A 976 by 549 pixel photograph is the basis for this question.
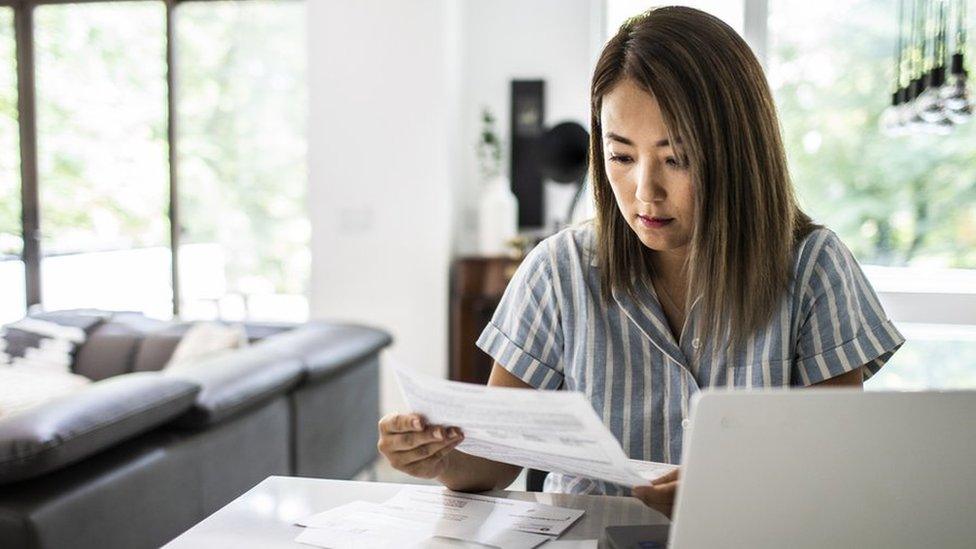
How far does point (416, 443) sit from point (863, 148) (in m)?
3.62

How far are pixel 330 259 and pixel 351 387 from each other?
1.42m

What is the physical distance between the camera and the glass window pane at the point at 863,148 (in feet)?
13.4

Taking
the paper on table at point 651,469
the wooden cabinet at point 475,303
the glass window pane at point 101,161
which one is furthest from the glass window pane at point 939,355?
the glass window pane at point 101,161

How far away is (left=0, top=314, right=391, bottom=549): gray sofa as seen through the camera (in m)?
1.58

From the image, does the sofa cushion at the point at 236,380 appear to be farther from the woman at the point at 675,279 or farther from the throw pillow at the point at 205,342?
the woman at the point at 675,279

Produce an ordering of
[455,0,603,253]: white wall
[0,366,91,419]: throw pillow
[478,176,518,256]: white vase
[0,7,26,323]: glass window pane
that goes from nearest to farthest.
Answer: [0,366,91,419]: throw pillow
[478,176,518,256]: white vase
[455,0,603,253]: white wall
[0,7,26,323]: glass window pane

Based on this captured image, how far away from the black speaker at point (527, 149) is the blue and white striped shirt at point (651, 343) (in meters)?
3.10

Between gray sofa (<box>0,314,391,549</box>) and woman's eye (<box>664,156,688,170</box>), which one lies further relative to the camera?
gray sofa (<box>0,314,391,549</box>)

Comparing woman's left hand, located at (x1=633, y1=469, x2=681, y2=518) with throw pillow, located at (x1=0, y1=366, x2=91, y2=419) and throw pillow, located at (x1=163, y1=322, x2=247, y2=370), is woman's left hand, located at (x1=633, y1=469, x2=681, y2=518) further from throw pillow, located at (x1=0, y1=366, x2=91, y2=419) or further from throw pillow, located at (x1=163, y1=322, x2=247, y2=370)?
throw pillow, located at (x1=163, y1=322, x2=247, y2=370)

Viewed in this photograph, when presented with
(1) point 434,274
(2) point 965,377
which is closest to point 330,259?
(1) point 434,274

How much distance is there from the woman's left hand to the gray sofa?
1079 millimetres

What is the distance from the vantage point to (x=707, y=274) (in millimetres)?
1221

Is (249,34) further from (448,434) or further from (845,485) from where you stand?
(845,485)

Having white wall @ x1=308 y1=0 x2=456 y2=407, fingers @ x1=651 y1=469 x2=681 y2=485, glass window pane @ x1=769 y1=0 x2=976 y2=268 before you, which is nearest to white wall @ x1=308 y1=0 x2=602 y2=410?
white wall @ x1=308 y1=0 x2=456 y2=407
